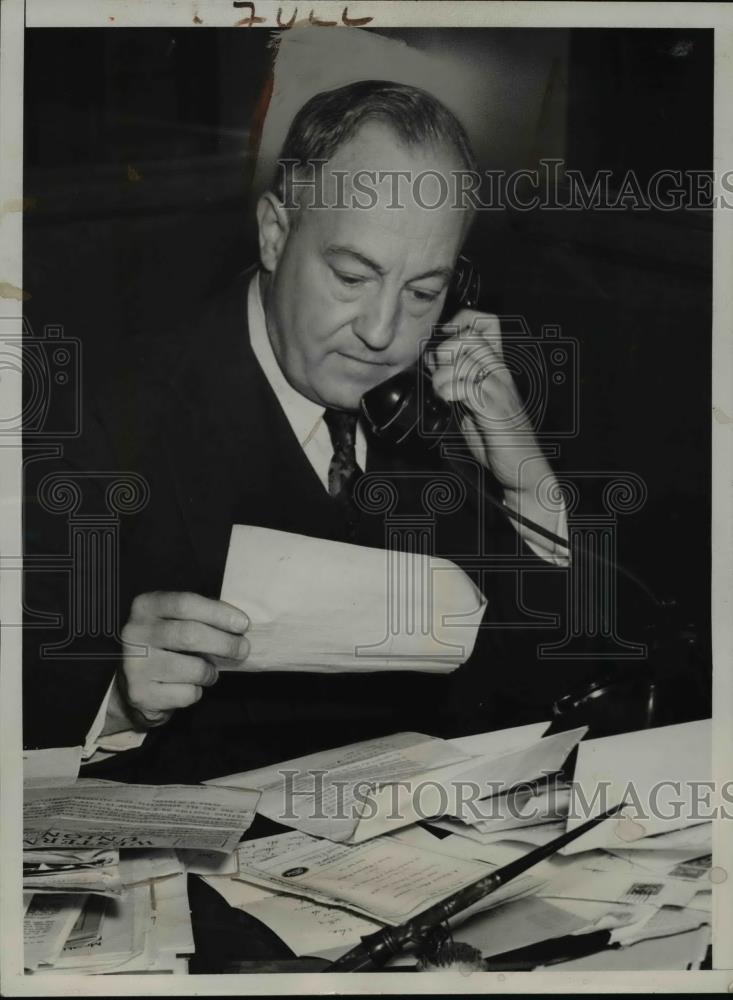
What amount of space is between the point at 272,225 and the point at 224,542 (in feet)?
1.41

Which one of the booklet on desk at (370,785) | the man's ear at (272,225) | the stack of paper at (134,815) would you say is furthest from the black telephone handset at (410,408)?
the stack of paper at (134,815)

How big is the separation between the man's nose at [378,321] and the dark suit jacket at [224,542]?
14cm

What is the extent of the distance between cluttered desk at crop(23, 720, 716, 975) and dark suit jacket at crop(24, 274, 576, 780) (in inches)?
1.5

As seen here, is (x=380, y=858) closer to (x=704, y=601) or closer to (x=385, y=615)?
(x=385, y=615)

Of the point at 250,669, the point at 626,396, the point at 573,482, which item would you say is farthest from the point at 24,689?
the point at 626,396

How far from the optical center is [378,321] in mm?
1336

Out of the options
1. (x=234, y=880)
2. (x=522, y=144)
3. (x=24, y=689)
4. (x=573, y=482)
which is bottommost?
(x=234, y=880)

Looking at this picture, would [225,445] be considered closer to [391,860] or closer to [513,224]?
[513,224]

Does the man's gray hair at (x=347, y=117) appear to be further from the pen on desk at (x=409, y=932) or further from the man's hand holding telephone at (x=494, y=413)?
the pen on desk at (x=409, y=932)

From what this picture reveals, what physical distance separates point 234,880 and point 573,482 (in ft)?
2.34

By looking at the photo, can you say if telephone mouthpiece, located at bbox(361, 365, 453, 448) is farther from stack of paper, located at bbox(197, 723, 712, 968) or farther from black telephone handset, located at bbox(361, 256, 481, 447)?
stack of paper, located at bbox(197, 723, 712, 968)

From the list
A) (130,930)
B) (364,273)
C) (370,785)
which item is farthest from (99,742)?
(364,273)

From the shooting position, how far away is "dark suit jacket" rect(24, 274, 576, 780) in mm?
1338

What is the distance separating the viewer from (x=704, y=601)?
1.39m
